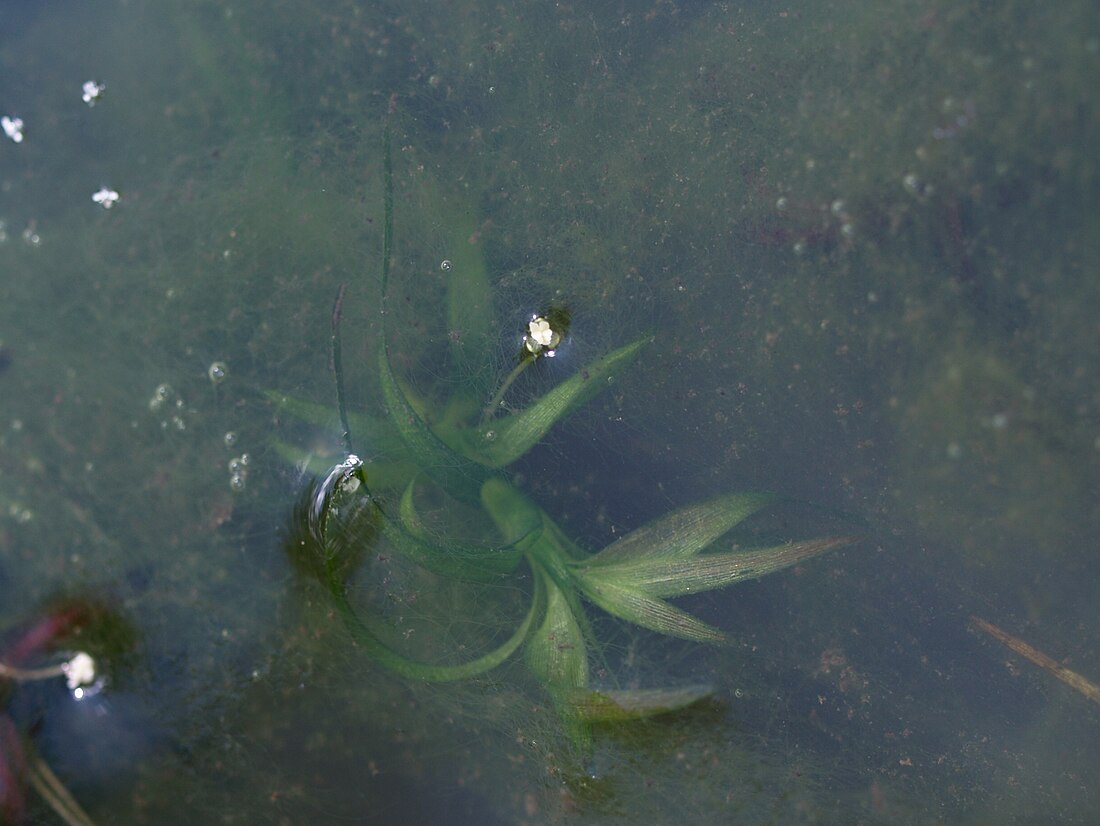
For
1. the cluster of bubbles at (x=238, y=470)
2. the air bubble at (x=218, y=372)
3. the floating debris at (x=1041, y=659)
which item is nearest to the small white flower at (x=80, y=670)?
the cluster of bubbles at (x=238, y=470)

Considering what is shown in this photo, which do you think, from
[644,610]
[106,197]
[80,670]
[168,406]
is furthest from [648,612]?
[106,197]

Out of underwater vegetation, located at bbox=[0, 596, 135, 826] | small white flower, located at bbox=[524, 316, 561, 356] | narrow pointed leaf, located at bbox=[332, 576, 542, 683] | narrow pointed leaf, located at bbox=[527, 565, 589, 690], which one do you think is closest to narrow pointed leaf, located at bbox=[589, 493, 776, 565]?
narrow pointed leaf, located at bbox=[527, 565, 589, 690]

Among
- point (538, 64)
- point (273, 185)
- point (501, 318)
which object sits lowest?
point (501, 318)

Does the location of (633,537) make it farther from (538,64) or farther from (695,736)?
(538,64)

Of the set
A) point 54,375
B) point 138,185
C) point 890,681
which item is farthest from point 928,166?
point 54,375

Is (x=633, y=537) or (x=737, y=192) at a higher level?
(x=737, y=192)

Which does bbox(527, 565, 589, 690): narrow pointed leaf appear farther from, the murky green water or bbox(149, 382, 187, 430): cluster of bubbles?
bbox(149, 382, 187, 430): cluster of bubbles
